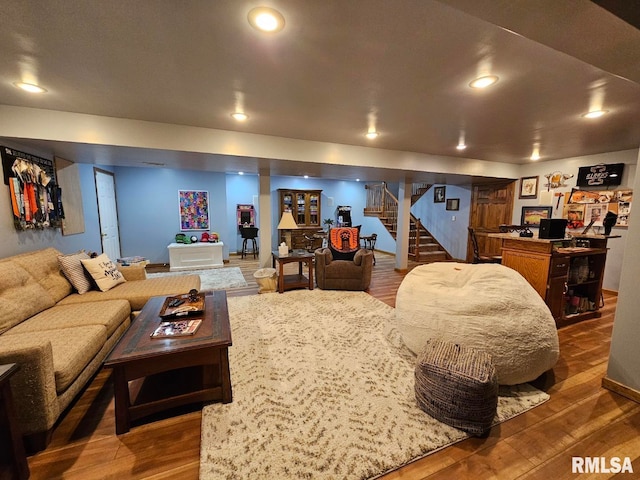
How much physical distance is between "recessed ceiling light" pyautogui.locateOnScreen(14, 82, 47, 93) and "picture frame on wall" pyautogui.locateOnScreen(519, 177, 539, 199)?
295 inches

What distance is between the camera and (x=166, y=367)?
5.49 ft

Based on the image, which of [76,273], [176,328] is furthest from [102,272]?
[176,328]

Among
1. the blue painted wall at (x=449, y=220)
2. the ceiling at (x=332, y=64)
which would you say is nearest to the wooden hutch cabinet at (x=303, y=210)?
the blue painted wall at (x=449, y=220)

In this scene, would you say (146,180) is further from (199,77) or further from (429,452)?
(429,452)

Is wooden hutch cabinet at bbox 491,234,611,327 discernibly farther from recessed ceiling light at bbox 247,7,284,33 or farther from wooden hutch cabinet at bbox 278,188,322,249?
wooden hutch cabinet at bbox 278,188,322,249

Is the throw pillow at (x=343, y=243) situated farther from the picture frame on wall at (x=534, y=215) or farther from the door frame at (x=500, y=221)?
the picture frame on wall at (x=534, y=215)

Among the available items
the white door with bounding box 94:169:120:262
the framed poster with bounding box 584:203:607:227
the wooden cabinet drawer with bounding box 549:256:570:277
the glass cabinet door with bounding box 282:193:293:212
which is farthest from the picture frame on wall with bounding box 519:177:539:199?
the white door with bounding box 94:169:120:262

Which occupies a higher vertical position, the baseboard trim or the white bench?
the white bench

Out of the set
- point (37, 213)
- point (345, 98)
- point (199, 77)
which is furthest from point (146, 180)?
point (345, 98)

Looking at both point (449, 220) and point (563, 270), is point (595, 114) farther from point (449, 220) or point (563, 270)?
point (449, 220)

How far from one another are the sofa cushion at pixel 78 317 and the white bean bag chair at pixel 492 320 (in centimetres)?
255

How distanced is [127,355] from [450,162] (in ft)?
17.8

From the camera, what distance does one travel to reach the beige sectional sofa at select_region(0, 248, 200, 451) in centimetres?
140

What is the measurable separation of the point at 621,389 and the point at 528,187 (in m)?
4.72
